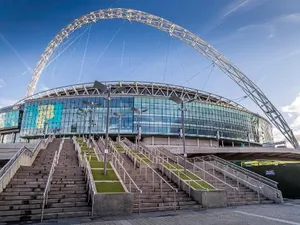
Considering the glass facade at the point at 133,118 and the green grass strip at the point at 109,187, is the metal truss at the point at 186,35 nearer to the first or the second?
the glass facade at the point at 133,118

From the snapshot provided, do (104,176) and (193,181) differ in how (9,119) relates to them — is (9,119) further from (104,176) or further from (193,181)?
(193,181)

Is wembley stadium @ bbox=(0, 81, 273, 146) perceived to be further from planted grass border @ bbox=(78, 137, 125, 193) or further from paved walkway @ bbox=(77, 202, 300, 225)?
paved walkway @ bbox=(77, 202, 300, 225)

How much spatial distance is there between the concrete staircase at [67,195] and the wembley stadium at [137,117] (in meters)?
44.3

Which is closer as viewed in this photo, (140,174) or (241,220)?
(241,220)

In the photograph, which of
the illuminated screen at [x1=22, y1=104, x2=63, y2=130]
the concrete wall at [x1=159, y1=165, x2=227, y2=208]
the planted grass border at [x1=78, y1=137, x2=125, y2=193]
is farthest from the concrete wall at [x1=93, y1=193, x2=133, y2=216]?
the illuminated screen at [x1=22, y1=104, x2=63, y2=130]

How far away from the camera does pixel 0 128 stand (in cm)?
8662

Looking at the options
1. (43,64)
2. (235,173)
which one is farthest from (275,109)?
(43,64)

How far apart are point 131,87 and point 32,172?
6395cm

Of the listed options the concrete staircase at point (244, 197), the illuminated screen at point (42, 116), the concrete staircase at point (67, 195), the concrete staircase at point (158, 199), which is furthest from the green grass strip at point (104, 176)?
the illuminated screen at point (42, 116)

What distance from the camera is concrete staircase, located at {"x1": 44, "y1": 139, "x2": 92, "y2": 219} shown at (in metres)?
10.0

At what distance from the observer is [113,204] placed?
34.7ft

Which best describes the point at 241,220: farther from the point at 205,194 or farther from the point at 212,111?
the point at 212,111

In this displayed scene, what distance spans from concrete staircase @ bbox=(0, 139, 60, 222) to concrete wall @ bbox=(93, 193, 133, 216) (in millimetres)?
2505

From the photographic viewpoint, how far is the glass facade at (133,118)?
215 ft
